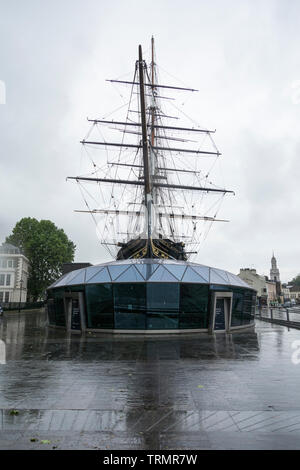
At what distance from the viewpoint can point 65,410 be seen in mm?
5387

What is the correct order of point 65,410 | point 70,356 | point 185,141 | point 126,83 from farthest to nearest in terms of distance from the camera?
point 185,141, point 126,83, point 70,356, point 65,410

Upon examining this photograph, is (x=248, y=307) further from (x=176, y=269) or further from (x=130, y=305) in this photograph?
(x=130, y=305)

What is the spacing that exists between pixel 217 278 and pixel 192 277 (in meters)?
1.81

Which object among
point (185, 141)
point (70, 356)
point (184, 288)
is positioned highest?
point (185, 141)

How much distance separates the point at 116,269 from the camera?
1905 cm

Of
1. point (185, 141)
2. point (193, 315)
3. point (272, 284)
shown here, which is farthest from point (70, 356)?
point (272, 284)

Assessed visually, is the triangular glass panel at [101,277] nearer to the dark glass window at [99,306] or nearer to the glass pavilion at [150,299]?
the glass pavilion at [150,299]

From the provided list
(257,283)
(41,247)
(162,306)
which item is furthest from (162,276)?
(257,283)

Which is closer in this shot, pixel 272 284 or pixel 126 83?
pixel 126 83

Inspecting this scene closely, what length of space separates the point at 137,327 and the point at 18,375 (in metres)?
9.94

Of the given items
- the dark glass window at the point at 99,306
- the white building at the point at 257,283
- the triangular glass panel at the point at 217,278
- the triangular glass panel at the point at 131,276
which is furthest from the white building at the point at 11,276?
the white building at the point at 257,283

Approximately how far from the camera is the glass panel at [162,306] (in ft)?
57.5
